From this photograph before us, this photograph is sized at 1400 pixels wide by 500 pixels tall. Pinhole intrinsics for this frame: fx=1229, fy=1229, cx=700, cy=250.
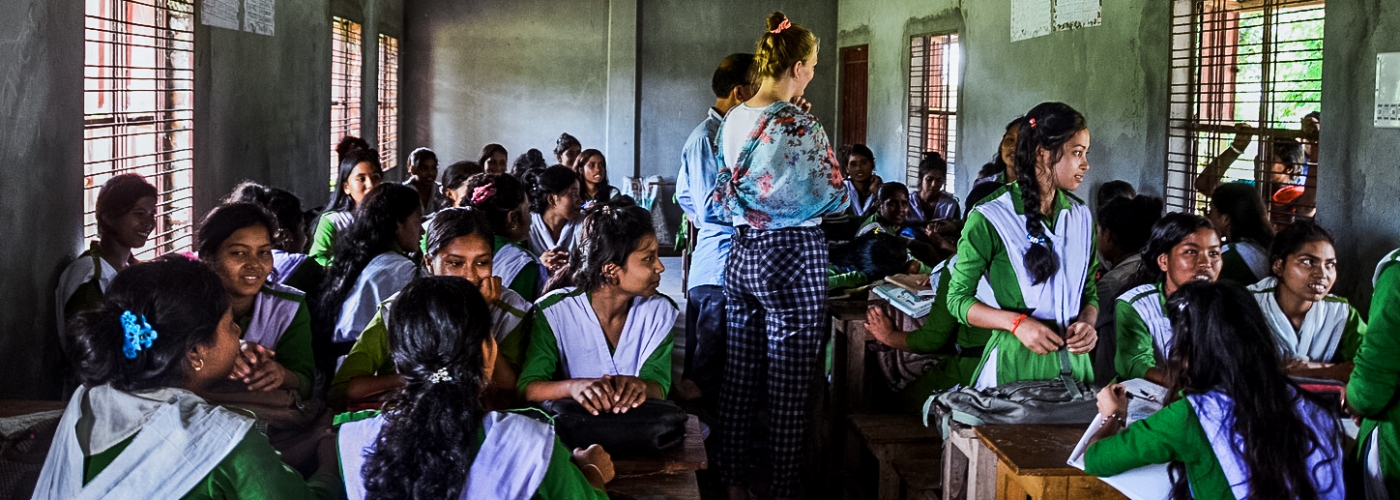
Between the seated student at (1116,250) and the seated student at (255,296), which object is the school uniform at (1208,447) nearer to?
the seated student at (1116,250)

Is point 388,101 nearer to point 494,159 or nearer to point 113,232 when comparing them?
point 494,159

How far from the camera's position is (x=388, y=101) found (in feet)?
35.9

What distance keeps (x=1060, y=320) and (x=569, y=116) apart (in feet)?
29.0

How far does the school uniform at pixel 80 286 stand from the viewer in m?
3.63

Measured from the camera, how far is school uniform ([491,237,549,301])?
4.22 metres

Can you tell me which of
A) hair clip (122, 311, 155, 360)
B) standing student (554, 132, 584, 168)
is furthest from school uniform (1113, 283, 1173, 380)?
standing student (554, 132, 584, 168)

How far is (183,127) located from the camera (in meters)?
5.14

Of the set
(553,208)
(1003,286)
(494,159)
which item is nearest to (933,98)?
(494,159)

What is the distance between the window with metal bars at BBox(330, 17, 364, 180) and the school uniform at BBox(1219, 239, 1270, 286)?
5.79 metres

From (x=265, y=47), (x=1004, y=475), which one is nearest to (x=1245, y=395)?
(x=1004, y=475)

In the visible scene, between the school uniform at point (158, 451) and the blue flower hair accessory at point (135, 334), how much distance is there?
0.24 ft

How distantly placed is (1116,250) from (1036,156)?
1767mm

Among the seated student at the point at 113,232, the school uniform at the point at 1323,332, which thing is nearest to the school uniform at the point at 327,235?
the seated student at the point at 113,232

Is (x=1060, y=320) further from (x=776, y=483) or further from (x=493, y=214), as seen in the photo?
(x=493, y=214)
